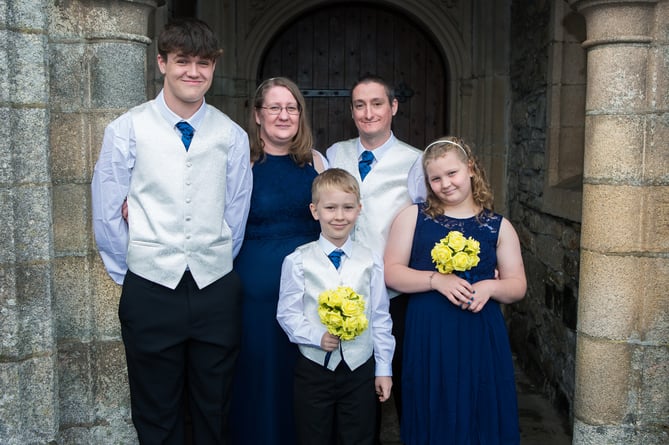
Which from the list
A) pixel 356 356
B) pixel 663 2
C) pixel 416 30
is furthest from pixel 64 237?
pixel 416 30

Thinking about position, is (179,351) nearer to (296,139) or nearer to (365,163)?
(296,139)

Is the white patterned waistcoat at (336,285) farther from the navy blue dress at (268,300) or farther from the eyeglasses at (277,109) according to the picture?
the eyeglasses at (277,109)

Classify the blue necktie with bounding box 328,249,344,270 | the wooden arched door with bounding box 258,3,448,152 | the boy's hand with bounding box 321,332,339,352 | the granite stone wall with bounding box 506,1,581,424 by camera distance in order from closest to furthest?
the boy's hand with bounding box 321,332,339,352
the blue necktie with bounding box 328,249,344,270
the granite stone wall with bounding box 506,1,581,424
the wooden arched door with bounding box 258,3,448,152

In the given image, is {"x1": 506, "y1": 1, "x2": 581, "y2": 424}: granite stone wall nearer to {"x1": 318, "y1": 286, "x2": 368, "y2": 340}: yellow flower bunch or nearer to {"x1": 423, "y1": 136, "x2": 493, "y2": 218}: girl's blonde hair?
{"x1": 423, "y1": 136, "x2": 493, "y2": 218}: girl's blonde hair

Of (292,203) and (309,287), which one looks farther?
(292,203)

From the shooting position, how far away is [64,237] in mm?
2844

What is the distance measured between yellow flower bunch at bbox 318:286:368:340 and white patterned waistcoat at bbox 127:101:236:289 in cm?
42

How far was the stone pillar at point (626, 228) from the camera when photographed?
2854mm

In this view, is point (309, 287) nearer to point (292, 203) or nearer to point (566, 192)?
point (292, 203)

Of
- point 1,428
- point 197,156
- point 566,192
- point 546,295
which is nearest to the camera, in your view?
point 197,156

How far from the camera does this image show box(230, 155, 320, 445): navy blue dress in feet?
9.17

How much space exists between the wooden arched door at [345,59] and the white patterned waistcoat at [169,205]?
3.09 m

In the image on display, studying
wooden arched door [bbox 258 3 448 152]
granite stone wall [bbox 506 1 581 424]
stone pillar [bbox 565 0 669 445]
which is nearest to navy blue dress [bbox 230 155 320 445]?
stone pillar [bbox 565 0 669 445]

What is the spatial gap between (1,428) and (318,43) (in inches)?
145
